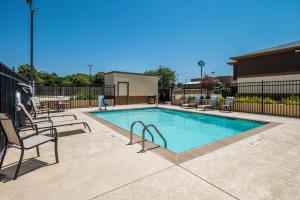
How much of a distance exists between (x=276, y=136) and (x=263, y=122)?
9.84 feet

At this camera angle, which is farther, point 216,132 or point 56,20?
point 56,20

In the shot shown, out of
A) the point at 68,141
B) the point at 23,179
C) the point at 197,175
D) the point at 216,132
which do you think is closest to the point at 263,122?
the point at 216,132

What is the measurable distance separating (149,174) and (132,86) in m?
15.5

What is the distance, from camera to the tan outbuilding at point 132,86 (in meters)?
17.2

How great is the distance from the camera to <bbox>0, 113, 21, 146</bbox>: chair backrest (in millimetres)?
2595

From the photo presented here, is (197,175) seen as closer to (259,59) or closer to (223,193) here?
(223,193)

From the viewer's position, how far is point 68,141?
4.82 metres

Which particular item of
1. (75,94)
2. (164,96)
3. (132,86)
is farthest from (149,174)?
(164,96)

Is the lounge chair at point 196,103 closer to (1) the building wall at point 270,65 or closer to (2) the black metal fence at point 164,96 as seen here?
(2) the black metal fence at point 164,96

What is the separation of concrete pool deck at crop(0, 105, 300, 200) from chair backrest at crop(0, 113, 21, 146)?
24.3 inches

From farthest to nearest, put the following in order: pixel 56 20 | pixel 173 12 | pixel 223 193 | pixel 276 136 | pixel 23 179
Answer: pixel 56 20 → pixel 173 12 → pixel 276 136 → pixel 23 179 → pixel 223 193

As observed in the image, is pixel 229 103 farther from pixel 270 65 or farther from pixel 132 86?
pixel 270 65

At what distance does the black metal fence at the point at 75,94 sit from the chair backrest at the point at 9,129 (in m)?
11.2

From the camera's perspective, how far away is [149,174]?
2.87 m
